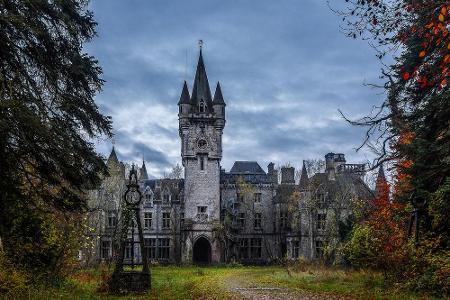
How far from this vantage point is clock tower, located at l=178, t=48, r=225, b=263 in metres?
52.2

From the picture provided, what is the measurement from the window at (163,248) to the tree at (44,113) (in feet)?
138

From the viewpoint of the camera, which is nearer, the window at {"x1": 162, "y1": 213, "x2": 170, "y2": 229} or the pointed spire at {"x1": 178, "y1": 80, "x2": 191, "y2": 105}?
the pointed spire at {"x1": 178, "y1": 80, "x2": 191, "y2": 105}

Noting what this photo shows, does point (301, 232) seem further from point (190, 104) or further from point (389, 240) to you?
point (389, 240)

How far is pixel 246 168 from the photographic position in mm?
61375

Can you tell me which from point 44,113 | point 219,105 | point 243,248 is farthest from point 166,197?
point 44,113

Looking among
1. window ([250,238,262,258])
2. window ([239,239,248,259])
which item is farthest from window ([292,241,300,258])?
window ([239,239,248,259])

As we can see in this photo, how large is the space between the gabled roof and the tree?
152ft

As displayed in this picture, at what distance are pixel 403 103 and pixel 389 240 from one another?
5464mm

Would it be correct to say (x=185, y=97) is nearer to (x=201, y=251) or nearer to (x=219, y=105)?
(x=219, y=105)

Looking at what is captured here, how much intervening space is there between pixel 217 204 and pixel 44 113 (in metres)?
42.0

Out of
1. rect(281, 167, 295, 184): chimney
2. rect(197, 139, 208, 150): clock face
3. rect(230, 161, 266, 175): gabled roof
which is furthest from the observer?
rect(281, 167, 295, 184): chimney

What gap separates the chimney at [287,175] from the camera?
63250 millimetres

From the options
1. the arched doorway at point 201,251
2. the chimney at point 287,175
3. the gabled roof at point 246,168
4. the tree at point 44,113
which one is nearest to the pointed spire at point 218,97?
the gabled roof at point 246,168

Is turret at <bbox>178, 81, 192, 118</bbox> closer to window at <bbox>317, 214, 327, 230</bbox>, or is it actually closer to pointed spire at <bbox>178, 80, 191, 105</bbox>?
pointed spire at <bbox>178, 80, 191, 105</bbox>
